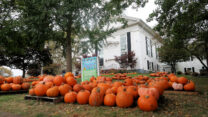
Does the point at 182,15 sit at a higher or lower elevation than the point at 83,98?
higher

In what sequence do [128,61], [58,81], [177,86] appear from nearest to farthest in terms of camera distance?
[58,81]
[177,86]
[128,61]

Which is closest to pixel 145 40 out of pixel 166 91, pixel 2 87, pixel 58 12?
pixel 58 12

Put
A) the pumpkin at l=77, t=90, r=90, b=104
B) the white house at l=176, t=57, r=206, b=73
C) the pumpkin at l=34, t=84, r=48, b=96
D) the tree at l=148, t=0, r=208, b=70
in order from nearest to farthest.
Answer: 1. the pumpkin at l=77, t=90, r=90, b=104
2. the pumpkin at l=34, t=84, r=48, b=96
3. the tree at l=148, t=0, r=208, b=70
4. the white house at l=176, t=57, r=206, b=73

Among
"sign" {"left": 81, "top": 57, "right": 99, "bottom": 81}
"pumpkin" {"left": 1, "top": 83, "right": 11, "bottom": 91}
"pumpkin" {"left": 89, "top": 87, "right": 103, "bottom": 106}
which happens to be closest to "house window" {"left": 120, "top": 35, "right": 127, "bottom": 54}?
"sign" {"left": 81, "top": 57, "right": 99, "bottom": 81}

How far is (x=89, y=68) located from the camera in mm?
7699

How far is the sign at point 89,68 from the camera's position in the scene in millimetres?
7401

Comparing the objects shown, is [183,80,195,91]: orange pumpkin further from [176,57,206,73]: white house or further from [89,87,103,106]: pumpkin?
[176,57,206,73]: white house

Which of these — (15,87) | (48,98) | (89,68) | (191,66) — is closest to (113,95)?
(48,98)

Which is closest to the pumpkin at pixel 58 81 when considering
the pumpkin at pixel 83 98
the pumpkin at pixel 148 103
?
the pumpkin at pixel 83 98

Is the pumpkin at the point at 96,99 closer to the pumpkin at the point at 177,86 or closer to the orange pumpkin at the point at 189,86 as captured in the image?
the pumpkin at the point at 177,86

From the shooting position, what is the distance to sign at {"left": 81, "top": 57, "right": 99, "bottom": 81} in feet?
24.3

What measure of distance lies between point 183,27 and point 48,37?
8891 mm

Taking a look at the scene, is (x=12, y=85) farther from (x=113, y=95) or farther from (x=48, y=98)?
(x=113, y=95)

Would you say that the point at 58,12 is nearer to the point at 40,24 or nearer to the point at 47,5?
the point at 47,5
